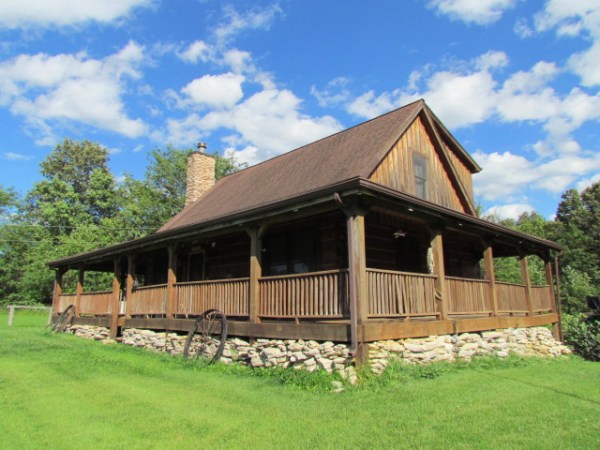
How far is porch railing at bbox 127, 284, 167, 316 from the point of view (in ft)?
46.2

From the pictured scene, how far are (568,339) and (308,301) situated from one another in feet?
33.6

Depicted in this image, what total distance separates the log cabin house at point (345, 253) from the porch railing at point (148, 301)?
0.06 meters

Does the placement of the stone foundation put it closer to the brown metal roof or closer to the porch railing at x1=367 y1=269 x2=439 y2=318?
the porch railing at x1=367 y1=269 x2=439 y2=318

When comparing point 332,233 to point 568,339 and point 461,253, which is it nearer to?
point 461,253

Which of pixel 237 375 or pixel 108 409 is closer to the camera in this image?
pixel 108 409

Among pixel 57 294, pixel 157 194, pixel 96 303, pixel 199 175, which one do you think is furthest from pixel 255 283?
pixel 157 194

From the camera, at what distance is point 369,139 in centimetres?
1352

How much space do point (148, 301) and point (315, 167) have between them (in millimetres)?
6627

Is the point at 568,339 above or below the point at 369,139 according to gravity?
below

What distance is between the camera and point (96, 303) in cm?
1783

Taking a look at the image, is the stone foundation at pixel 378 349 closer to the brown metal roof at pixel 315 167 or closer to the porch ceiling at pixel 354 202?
the porch ceiling at pixel 354 202

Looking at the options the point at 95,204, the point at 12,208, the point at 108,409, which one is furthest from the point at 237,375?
the point at 12,208

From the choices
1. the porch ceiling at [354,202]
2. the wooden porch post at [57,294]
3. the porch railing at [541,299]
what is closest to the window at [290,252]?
the porch ceiling at [354,202]

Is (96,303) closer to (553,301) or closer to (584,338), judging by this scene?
(553,301)
